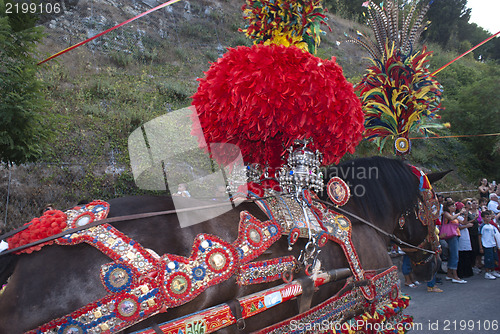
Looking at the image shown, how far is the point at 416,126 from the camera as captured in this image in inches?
138

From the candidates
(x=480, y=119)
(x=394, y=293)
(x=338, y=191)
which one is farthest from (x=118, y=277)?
(x=480, y=119)

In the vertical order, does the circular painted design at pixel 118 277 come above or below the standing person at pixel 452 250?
above

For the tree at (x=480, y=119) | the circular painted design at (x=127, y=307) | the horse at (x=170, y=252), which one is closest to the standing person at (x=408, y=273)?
the horse at (x=170, y=252)

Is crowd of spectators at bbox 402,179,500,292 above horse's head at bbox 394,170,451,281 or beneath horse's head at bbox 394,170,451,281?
beneath

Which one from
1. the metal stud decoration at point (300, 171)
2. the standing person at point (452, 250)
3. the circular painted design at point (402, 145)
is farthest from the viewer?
the standing person at point (452, 250)

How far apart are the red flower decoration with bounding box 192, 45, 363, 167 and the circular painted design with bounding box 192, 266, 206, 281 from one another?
975mm

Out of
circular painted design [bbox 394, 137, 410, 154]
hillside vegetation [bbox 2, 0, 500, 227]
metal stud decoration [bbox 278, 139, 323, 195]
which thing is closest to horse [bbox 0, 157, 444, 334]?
metal stud decoration [bbox 278, 139, 323, 195]

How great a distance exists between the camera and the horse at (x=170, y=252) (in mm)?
1509

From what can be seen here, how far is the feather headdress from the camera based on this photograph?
3402mm

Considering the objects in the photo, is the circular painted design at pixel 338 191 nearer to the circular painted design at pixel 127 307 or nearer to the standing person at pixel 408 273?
the circular painted design at pixel 127 307

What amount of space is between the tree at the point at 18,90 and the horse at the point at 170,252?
335cm

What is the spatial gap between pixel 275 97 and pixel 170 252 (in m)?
1.16

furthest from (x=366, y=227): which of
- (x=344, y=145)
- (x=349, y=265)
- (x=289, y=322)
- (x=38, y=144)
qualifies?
(x=38, y=144)

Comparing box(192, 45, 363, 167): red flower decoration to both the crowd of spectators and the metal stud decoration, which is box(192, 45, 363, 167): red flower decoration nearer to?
the metal stud decoration
